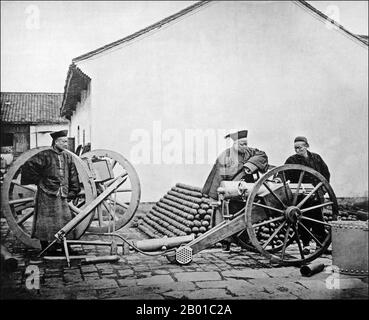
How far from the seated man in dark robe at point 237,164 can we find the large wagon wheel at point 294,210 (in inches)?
9.5

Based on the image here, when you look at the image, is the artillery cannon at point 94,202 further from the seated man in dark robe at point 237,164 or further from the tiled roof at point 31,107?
the seated man in dark robe at point 237,164

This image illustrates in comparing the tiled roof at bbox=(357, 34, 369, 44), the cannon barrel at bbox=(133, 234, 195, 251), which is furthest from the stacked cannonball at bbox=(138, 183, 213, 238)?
the tiled roof at bbox=(357, 34, 369, 44)

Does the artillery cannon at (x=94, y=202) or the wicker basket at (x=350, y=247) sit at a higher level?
the artillery cannon at (x=94, y=202)

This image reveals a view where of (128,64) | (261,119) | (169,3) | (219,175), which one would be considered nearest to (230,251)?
(219,175)

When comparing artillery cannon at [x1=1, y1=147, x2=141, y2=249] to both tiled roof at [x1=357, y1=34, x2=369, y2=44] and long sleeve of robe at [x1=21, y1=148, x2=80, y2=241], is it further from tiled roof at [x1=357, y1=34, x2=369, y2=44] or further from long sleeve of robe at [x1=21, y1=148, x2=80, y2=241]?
tiled roof at [x1=357, y1=34, x2=369, y2=44]

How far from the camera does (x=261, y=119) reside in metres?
6.07

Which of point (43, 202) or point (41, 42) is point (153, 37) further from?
point (43, 202)

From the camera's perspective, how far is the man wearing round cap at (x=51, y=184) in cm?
555

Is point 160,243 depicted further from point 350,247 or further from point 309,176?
point 350,247

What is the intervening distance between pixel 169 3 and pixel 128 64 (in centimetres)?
91

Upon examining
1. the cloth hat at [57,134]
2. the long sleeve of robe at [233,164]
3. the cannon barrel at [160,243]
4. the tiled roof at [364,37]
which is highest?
the tiled roof at [364,37]

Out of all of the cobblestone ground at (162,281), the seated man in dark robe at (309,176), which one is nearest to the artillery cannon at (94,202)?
the cobblestone ground at (162,281)

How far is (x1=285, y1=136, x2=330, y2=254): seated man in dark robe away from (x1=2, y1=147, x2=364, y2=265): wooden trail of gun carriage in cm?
4
